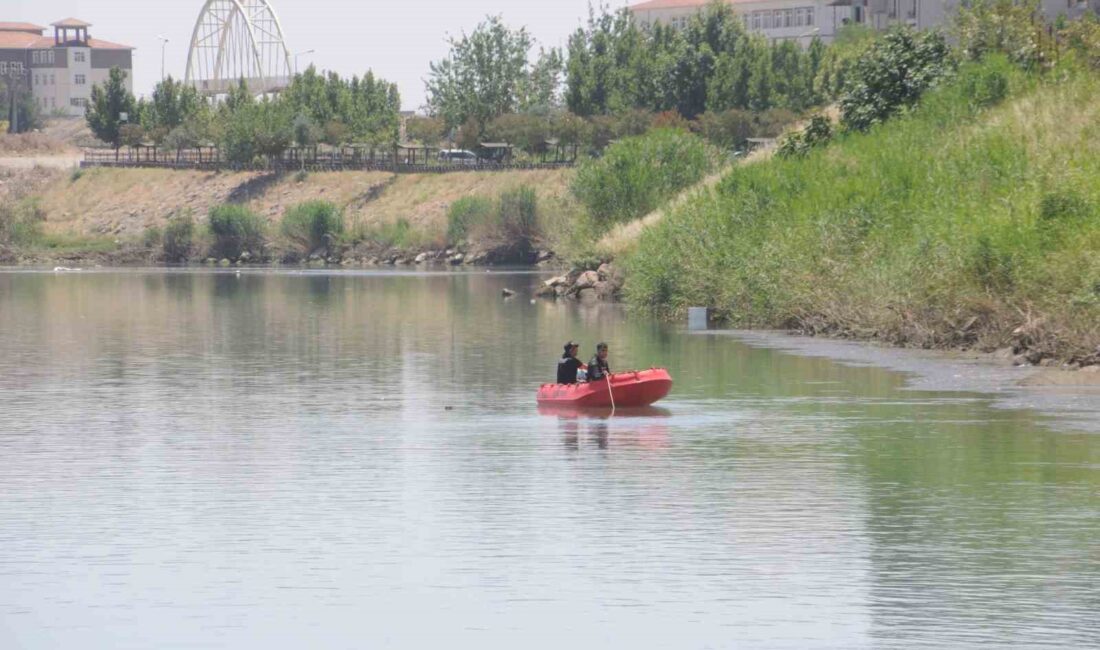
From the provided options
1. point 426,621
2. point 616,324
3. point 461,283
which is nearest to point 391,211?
point 461,283

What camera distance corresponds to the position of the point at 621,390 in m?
40.3

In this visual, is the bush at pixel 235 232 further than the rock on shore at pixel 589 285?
Yes

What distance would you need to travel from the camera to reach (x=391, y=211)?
162 metres

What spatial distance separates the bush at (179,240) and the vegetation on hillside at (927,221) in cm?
8795

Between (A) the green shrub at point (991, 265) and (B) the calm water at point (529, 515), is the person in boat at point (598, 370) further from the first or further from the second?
(A) the green shrub at point (991, 265)

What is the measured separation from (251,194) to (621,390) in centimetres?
13852

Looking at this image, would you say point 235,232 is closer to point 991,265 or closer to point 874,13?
point 874,13

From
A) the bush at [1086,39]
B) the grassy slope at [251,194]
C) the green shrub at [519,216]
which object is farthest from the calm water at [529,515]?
the grassy slope at [251,194]

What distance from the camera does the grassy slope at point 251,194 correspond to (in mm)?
160125

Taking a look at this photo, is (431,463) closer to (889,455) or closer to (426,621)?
(889,455)

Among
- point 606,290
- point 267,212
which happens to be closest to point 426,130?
point 267,212

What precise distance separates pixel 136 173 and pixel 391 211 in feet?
123

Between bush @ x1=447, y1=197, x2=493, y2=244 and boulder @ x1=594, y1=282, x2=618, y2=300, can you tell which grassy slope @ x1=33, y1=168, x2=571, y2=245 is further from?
boulder @ x1=594, y1=282, x2=618, y2=300

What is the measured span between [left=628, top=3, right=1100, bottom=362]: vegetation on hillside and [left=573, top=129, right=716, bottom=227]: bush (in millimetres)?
14038
